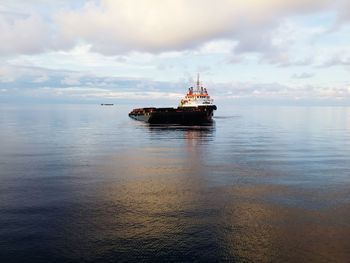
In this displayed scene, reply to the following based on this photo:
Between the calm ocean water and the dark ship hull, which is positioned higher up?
the dark ship hull

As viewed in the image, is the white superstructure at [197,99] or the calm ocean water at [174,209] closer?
the calm ocean water at [174,209]

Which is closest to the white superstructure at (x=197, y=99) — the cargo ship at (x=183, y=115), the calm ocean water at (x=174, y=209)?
the cargo ship at (x=183, y=115)

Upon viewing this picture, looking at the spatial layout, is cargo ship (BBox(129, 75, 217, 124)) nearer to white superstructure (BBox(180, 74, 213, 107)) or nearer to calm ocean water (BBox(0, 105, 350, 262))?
white superstructure (BBox(180, 74, 213, 107))

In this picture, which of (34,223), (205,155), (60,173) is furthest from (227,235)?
(205,155)

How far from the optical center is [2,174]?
3500cm

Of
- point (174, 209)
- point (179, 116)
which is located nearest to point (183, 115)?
point (179, 116)

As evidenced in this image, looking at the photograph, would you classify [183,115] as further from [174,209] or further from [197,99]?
[174,209]

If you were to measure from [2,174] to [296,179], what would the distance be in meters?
26.8

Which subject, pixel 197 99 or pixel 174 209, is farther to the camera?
pixel 197 99

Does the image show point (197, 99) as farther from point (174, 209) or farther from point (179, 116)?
point (174, 209)

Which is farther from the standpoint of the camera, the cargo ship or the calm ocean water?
the cargo ship

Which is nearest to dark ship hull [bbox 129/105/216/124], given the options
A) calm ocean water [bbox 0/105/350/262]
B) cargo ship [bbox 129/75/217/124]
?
cargo ship [bbox 129/75/217/124]

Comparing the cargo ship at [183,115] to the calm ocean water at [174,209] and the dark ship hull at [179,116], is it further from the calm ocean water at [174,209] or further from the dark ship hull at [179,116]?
the calm ocean water at [174,209]

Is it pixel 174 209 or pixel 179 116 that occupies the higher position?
pixel 179 116
